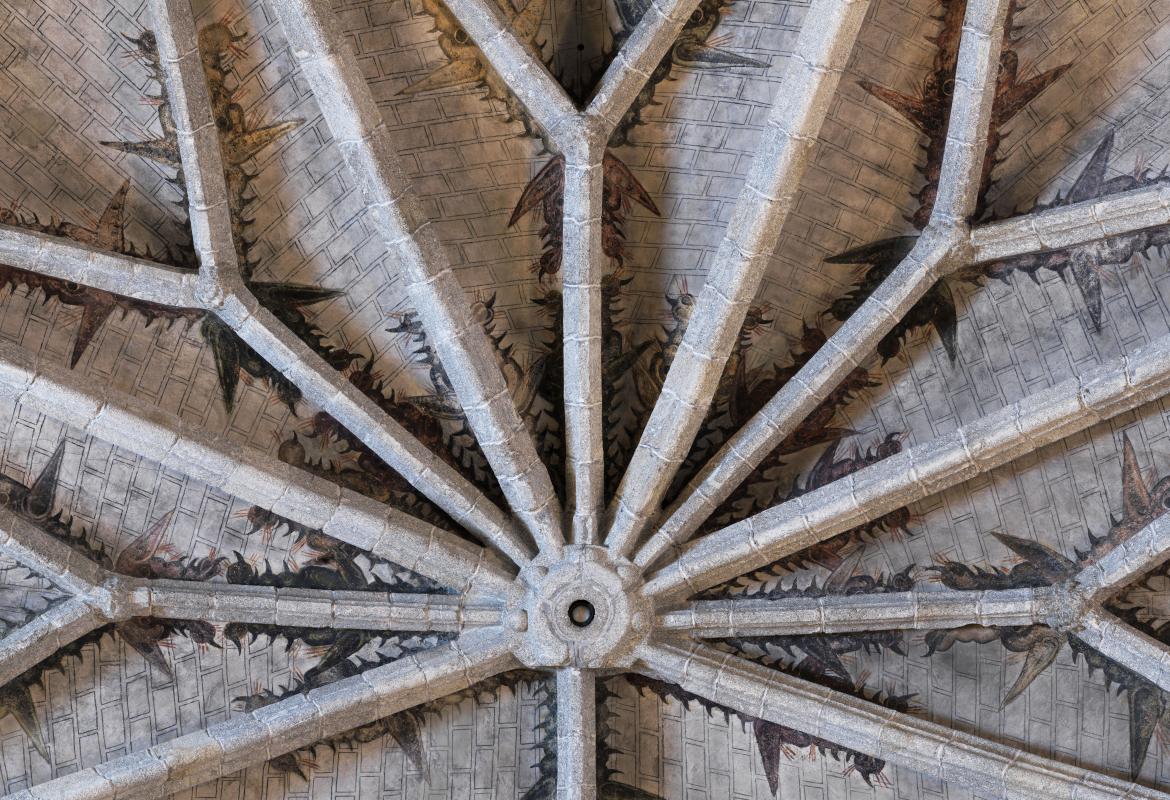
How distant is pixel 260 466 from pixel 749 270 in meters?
3.24

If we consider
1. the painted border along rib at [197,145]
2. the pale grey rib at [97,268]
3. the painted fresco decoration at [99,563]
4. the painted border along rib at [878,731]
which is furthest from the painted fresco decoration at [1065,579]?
the pale grey rib at [97,268]

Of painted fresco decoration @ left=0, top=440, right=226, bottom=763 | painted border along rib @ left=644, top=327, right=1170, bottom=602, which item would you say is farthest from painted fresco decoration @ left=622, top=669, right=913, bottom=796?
painted fresco decoration @ left=0, top=440, right=226, bottom=763

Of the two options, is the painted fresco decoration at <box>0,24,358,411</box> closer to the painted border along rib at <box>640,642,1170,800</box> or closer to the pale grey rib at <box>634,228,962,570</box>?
the pale grey rib at <box>634,228,962,570</box>

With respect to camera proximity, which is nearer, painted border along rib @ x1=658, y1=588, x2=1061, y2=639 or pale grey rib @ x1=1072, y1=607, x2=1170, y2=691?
pale grey rib @ x1=1072, y1=607, x2=1170, y2=691

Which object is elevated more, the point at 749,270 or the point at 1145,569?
the point at 749,270

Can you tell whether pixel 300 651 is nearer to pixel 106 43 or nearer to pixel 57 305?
pixel 57 305

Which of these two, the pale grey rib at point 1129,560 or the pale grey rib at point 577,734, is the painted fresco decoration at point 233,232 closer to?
the pale grey rib at point 577,734

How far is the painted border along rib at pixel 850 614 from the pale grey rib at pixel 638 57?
315 centimetres

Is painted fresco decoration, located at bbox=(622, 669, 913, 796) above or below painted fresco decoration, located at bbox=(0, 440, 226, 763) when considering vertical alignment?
below

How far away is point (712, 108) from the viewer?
36.7ft

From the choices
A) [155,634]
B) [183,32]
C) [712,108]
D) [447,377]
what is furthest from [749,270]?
[155,634]

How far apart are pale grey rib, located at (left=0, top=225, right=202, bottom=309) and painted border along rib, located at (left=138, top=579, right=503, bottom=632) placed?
1844mm

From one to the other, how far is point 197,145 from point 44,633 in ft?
10.4

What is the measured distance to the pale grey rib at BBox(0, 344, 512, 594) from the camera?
10625 millimetres
